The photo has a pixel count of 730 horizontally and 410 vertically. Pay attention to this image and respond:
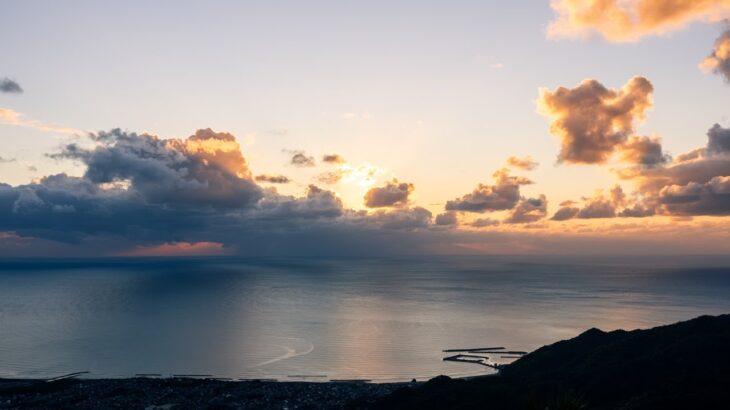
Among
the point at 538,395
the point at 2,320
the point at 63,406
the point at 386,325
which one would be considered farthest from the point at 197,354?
the point at 2,320

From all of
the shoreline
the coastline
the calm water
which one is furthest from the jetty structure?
the shoreline

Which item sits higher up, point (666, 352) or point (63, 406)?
point (666, 352)

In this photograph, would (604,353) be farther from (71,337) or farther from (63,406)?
(71,337)

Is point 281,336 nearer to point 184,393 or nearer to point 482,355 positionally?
point 482,355

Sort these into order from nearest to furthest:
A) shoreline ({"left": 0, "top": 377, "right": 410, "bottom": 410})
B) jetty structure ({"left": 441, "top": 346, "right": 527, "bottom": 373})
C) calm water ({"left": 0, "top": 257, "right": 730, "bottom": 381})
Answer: shoreline ({"left": 0, "top": 377, "right": 410, "bottom": 410}) < calm water ({"left": 0, "top": 257, "right": 730, "bottom": 381}) < jetty structure ({"left": 441, "top": 346, "right": 527, "bottom": 373})

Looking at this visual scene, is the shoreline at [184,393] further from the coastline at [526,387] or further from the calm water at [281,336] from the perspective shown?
the calm water at [281,336]

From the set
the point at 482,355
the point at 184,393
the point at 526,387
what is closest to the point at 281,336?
the point at 482,355

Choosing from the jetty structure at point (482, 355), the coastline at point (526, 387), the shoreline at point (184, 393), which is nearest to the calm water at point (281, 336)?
the jetty structure at point (482, 355)

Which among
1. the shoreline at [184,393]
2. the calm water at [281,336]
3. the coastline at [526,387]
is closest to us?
the coastline at [526,387]

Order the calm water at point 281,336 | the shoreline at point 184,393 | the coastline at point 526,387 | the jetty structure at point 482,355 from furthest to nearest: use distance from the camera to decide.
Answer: the jetty structure at point 482,355, the calm water at point 281,336, the shoreline at point 184,393, the coastline at point 526,387

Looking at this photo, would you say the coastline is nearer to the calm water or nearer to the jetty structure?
the calm water

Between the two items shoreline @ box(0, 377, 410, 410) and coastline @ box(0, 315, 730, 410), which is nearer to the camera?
coastline @ box(0, 315, 730, 410)
